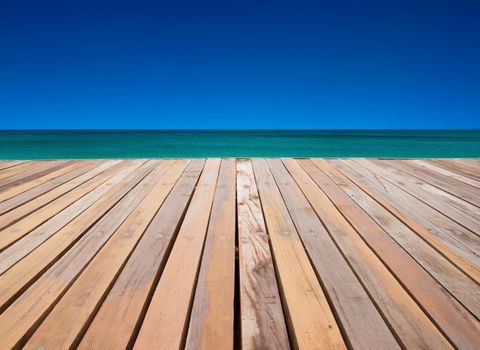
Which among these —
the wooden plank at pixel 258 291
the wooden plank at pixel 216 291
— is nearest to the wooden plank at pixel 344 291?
the wooden plank at pixel 258 291

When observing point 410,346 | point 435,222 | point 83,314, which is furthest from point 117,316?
point 435,222

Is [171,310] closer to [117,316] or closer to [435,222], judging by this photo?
[117,316]

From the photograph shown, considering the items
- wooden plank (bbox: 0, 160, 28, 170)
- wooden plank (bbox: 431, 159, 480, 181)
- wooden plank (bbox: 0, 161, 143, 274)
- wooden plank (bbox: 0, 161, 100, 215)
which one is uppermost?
wooden plank (bbox: 0, 160, 28, 170)

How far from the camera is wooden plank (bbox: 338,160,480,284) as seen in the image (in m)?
1.37

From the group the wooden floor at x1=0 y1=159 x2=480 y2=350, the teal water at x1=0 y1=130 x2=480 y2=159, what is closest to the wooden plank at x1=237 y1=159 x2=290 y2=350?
the wooden floor at x1=0 y1=159 x2=480 y2=350

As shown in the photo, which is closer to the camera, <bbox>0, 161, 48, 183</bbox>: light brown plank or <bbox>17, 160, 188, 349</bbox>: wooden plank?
<bbox>17, 160, 188, 349</bbox>: wooden plank

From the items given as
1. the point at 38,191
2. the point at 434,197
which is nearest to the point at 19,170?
the point at 38,191

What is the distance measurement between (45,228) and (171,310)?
1.04 meters

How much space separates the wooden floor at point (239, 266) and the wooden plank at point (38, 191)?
0.03 m

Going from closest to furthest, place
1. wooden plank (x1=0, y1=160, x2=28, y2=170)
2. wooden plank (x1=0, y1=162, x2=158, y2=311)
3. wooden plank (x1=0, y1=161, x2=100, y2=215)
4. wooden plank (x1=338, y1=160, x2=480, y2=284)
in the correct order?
wooden plank (x1=0, y1=162, x2=158, y2=311), wooden plank (x1=338, y1=160, x2=480, y2=284), wooden plank (x1=0, y1=161, x2=100, y2=215), wooden plank (x1=0, y1=160, x2=28, y2=170)

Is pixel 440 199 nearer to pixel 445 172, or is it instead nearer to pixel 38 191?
pixel 445 172

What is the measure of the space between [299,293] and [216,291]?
26 centimetres

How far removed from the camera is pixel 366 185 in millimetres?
2643

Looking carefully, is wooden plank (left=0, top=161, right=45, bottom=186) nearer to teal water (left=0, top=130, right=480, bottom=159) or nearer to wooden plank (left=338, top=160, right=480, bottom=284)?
wooden plank (left=338, top=160, right=480, bottom=284)
